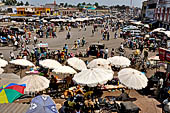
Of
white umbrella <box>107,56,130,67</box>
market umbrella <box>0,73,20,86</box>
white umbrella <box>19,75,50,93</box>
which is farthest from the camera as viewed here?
white umbrella <box>107,56,130,67</box>

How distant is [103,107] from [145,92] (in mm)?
3560

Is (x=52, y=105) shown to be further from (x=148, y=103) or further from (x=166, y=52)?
(x=166, y=52)

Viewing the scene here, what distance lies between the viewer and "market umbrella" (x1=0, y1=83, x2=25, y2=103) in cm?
662

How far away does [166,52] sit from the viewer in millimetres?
10859

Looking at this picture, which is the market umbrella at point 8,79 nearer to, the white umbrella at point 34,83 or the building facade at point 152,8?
the white umbrella at point 34,83

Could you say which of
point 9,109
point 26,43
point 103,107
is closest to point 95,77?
point 103,107

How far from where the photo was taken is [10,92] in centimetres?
696

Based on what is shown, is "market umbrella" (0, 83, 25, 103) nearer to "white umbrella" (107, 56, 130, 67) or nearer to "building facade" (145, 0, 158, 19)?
"white umbrella" (107, 56, 130, 67)

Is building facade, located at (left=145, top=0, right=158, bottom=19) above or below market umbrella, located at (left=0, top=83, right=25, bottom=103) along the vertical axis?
above

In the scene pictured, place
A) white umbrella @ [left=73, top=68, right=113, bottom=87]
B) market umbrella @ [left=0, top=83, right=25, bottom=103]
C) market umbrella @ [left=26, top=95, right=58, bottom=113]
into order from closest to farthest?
market umbrella @ [left=26, top=95, right=58, bottom=113] < market umbrella @ [left=0, top=83, right=25, bottom=103] < white umbrella @ [left=73, top=68, right=113, bottom=87]

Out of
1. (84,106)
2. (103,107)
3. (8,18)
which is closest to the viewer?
(84,106)

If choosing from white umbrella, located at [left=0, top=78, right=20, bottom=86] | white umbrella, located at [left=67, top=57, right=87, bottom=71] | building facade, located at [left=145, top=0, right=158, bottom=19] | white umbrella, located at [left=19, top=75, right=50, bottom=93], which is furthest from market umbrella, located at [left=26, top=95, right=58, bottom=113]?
building facade, located at [left=145, top=0, right=158, bottom=19]

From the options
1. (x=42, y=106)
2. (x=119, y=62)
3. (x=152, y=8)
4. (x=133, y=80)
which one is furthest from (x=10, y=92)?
(x=152, y=8)

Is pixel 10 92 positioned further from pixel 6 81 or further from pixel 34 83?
pixel 34 83
